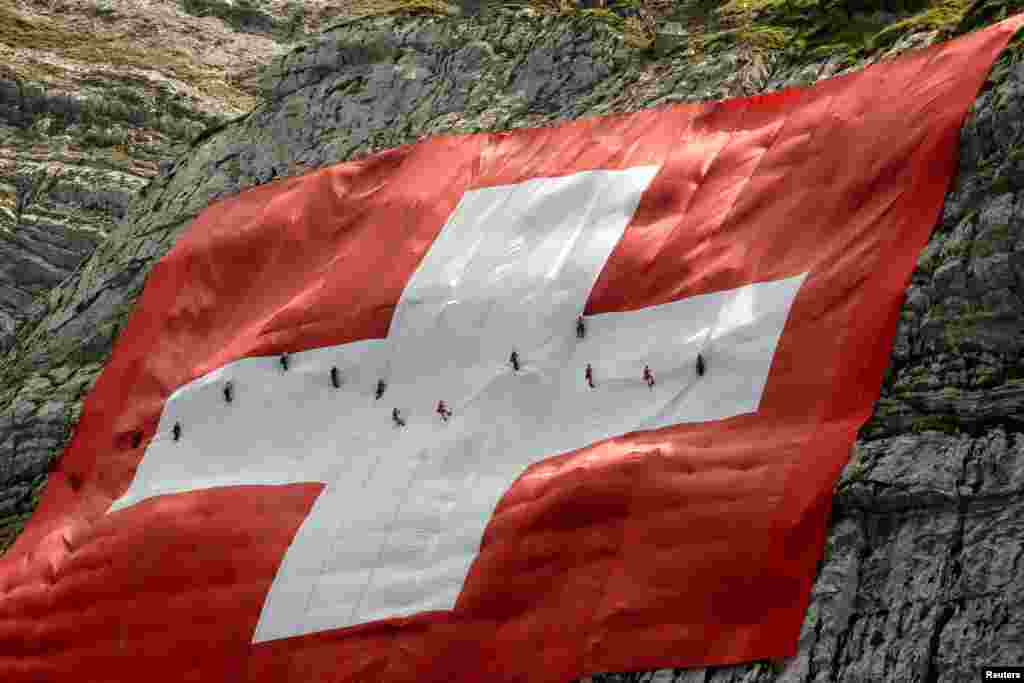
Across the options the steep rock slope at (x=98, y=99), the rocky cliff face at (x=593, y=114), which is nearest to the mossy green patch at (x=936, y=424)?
the rocky cliff face at (x=593, y=114)

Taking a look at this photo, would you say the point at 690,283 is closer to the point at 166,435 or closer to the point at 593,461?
the point at 593,461

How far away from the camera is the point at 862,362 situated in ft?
78.5

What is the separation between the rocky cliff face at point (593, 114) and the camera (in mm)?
21500

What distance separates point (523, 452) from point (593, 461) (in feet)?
5.81

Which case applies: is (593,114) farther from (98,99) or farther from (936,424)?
(98,99)

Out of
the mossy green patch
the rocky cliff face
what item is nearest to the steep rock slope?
the rocky cliff face

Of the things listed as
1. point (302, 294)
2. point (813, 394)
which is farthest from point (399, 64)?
point (813, 394)

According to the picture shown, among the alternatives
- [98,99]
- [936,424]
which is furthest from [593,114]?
[98,99]

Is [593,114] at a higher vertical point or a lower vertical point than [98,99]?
higher

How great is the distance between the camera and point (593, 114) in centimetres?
3341

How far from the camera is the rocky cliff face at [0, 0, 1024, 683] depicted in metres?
21.5

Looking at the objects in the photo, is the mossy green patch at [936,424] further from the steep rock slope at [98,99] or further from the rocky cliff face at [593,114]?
the steep rock slope at [98,99]

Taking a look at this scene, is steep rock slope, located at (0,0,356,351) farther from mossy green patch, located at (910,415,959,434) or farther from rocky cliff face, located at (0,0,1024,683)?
mossy green patch, located at (910,415,959,434)

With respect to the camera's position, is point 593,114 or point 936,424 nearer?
point 936,424
